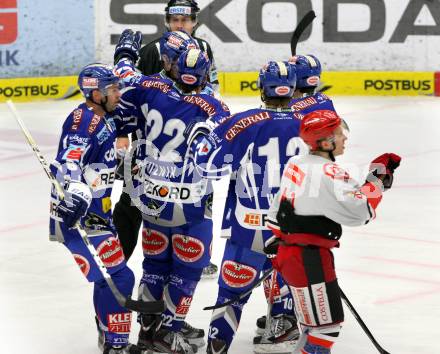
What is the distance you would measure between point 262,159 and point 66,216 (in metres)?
1.01

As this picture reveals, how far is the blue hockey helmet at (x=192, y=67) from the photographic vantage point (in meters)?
6.02

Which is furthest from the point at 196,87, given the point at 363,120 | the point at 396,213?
the point at 363,120

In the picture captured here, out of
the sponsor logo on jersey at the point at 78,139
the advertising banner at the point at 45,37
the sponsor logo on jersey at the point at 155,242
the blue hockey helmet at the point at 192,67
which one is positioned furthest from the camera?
the advertising banner at the point at 45,37

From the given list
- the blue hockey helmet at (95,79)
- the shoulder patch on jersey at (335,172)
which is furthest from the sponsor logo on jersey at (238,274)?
the blue hockey helmet at (95,79)

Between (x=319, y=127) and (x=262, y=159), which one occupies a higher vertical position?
(x=319, y=127)

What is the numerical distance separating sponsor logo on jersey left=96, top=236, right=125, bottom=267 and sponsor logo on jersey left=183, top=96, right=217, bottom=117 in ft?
2.75

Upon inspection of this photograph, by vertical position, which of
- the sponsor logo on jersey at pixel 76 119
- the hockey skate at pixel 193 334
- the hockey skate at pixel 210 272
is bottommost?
the hockey skate at pixel 210 272

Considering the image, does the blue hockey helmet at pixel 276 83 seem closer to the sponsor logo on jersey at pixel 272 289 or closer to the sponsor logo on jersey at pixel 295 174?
the sponsor logo on jersey at pixel 295 174

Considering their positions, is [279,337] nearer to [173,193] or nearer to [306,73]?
[173,193]

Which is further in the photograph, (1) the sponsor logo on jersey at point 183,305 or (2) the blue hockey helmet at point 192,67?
(1) the sponsor logo on jersey at point 183,305

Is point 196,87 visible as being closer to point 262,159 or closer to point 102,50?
point 262,159

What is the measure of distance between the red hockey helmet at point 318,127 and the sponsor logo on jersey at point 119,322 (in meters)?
1.49

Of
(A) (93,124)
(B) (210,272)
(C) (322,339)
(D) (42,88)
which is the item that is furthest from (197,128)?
(D) (42,88)

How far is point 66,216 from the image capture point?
5.65m
